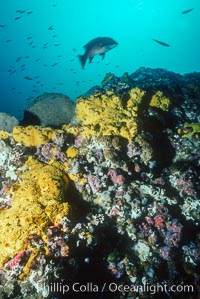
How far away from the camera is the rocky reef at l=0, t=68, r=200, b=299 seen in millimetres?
3480

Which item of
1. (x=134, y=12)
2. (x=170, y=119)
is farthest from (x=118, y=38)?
(x=170, y=119)

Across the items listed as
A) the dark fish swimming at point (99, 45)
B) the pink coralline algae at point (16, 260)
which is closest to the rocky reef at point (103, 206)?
the pink coralline algae at point (16, 260)

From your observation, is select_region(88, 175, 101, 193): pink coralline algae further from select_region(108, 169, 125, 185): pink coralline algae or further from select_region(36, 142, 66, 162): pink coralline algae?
select_region(36, 142, 66, 162): pink coralline algae

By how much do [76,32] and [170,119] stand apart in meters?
116

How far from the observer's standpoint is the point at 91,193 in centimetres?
448

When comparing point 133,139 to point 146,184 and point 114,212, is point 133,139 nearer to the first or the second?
point 146,184

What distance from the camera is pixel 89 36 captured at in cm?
11319

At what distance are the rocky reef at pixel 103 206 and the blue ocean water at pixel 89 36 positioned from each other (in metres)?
78.3

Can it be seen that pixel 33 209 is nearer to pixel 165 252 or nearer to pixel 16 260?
pixel 16 260

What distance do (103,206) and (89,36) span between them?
395 feet

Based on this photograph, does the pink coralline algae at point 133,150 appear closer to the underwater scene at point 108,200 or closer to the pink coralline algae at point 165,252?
the underwater scene at point 108,200

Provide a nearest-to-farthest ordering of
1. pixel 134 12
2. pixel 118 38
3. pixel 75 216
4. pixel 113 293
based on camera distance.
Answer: pixel 113 293
pixel 75 216
pixel 134 12
pixel 118 38

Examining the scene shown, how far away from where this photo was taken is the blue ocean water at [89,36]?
89.8 metres

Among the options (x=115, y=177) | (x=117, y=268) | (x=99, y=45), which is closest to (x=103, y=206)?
(x=115, y=177)
